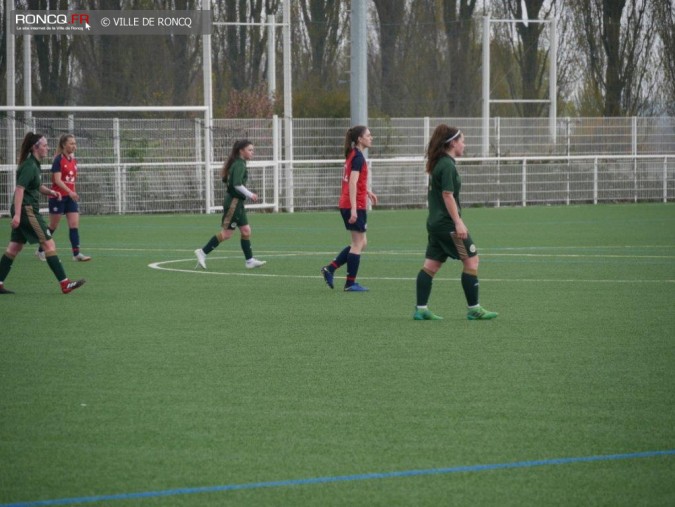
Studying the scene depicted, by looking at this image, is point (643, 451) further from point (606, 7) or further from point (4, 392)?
point (606, 7)

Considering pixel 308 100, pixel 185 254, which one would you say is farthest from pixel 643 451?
pixel 308 100

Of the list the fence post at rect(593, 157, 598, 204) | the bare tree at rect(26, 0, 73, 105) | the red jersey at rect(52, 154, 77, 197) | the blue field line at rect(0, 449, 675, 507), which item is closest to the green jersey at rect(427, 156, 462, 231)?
the blue field line at rect(0, 449, 675, 507)

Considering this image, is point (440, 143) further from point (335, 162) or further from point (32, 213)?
point (335, 162)

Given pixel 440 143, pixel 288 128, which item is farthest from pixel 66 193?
pixel 288 128

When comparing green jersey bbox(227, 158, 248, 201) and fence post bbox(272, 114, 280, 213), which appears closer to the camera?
green jersey bbox(227, 158, 248, 201)

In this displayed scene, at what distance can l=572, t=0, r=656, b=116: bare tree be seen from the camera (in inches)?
1845

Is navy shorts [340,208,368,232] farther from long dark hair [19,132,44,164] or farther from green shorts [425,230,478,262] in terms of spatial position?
long dark hair [19,132,44,164]

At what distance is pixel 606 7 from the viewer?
47062 millimetres

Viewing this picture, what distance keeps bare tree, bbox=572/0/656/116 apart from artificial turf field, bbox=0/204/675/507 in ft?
104

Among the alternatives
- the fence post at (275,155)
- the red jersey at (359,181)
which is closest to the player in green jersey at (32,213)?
the red jersey at (359,181)

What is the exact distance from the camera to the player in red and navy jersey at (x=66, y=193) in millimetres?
18844

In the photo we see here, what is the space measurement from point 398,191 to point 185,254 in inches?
660

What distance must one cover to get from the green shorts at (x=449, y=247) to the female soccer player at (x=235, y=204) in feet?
19.9

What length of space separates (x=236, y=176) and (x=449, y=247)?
6400 mm
